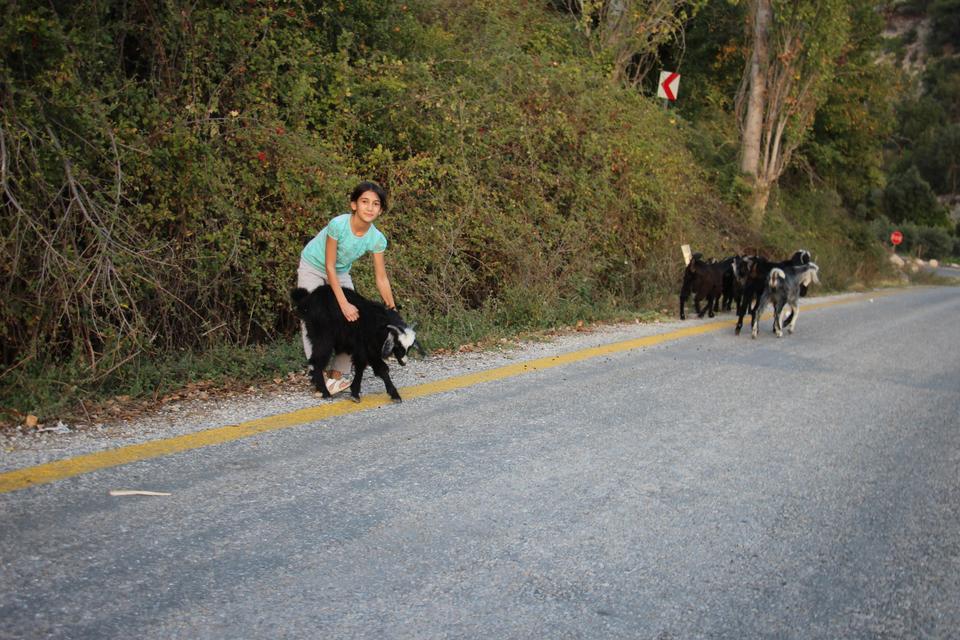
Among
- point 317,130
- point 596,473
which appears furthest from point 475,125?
point 596,473

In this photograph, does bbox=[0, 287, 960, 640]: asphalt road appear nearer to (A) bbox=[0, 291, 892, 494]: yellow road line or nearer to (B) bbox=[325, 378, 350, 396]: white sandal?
(A) bbox=[0, 291, 892, 494]: yellow road line

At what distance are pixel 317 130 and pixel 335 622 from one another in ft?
25.2

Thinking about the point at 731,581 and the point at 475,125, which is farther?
the point at 475,125

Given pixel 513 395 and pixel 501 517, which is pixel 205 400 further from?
pixel 501 517

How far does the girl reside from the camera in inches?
234

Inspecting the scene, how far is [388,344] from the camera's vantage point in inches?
239

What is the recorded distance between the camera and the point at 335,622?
2.87m

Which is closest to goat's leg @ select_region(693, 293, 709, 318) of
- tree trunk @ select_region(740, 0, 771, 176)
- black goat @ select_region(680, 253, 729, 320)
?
black goat @ select_region(680, 253, 729, 320)

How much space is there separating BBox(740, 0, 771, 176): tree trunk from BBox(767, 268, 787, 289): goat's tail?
40.4 ft

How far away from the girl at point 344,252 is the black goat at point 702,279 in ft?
25.1

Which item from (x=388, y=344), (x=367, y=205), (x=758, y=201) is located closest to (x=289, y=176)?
(x=367, y=205)

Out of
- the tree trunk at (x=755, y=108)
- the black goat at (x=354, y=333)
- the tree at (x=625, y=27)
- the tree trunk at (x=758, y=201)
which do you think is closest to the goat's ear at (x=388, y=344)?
the black goat at (x=354, y=333)

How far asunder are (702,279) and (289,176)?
7104mm

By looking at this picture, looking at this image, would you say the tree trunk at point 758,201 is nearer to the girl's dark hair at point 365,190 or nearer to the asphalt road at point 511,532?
the asphalt road at point 511,532
